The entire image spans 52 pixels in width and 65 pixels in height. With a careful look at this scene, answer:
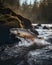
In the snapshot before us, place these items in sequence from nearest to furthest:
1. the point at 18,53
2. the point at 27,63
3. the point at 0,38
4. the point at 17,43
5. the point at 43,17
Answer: the point at 27,63 → the point at 18,53 → the point at 17,43 → the point at 0,38 → the point at 43,17

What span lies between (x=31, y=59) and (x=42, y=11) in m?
84.0

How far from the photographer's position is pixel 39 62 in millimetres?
12711

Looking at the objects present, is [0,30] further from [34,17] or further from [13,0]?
[34,17]

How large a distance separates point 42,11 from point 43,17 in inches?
146

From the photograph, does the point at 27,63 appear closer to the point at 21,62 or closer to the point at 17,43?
the point at 21,62

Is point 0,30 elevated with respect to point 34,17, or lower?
elevated

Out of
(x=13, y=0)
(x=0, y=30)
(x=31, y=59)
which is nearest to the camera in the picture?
(x=31, y=59)

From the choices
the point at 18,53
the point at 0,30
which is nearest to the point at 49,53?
the point at 18,53

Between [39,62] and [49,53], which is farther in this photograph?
[49,53]

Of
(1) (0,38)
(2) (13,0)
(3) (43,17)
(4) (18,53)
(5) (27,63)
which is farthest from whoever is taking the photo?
(3) (43,17)

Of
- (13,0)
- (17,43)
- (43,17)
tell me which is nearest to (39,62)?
(17,43)

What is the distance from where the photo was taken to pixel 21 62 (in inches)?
504

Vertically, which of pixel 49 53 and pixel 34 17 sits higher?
pixel 49 53

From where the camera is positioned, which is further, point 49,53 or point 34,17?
point 34,17
